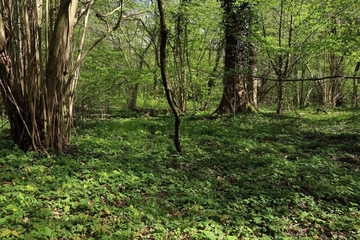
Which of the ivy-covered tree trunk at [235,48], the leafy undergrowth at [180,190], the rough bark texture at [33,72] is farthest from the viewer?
the ivy-covered tree trunk at [235,48]

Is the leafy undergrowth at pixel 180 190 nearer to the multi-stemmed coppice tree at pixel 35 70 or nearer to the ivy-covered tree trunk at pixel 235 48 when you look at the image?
the multi-stemmed coppice tree at pixel 35 70

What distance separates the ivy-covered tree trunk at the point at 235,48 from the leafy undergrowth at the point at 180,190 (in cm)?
295

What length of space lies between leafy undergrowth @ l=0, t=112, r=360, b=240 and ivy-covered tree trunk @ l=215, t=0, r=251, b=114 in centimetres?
295

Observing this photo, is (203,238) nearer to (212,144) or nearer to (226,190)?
(226,190)

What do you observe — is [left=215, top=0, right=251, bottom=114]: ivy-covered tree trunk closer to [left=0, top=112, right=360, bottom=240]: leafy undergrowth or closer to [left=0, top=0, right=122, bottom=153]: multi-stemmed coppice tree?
[left=0, top=112, right=360, bottom=240]: leafy undergrowth

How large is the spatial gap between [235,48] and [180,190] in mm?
6094

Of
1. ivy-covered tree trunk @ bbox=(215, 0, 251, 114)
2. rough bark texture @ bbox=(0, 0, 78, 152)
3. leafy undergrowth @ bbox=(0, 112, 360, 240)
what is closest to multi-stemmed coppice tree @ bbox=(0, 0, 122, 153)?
rough bark texture @ bbox=(0, 0, 78, 152)

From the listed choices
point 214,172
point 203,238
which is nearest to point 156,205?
point 203,238

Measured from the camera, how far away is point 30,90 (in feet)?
13.6

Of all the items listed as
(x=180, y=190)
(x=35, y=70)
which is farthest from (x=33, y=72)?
(x=180, y=190)

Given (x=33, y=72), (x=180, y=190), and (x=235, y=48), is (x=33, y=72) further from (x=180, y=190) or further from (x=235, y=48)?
(x=235, y=48)

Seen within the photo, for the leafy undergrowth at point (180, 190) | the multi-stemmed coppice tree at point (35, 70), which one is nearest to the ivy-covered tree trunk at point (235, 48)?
the leafy undergrowth at point (180, 190)

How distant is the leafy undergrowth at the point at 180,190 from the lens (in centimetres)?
289

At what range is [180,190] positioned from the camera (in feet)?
12.9
